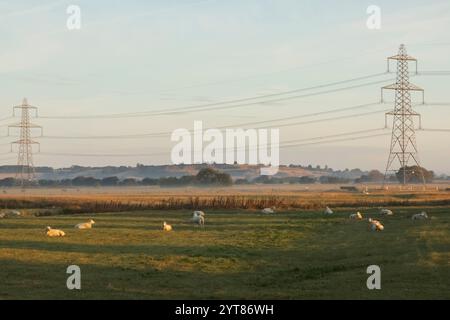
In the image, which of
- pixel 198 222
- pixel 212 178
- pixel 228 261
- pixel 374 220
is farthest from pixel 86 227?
pixel 212 178

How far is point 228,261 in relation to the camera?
24625 mm

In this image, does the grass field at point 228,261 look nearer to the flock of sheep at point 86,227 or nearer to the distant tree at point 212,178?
the flock of sheep at point 86,227

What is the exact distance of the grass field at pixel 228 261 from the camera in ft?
59.7

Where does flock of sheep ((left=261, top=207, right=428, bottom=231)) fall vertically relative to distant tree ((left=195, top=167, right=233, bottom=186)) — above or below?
below

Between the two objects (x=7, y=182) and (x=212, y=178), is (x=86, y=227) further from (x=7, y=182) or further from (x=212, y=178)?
(x=7, y=182)

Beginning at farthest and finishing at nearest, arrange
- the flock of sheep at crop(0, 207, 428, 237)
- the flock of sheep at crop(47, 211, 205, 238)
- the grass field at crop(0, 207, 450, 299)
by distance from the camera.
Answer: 1. the flock of sheep at crop(0, 207, 428, 237)
2. the flock of sheep at crop(47, 211, 205, 238)
3. the grass field at crop(0, 207, 450, 299)

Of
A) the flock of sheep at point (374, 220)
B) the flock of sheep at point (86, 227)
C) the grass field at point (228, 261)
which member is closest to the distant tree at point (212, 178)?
the flock of sheep at point (374, 220)

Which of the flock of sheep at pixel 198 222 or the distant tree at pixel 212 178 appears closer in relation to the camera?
the flock of sheep at pixel 198 222

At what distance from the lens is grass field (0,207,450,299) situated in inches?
717

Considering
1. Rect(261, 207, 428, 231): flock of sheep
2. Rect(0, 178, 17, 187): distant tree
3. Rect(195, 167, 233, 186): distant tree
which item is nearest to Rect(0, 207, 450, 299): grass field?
Rect(261, 207, 428, 231): flock of sheep

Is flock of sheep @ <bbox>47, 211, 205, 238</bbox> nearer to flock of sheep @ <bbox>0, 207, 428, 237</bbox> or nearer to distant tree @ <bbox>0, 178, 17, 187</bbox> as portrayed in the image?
flock of sheep @ <bbox>0, 207, 428, 237</bbox>

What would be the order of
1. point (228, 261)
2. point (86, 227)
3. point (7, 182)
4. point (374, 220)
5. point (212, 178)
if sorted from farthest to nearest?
point (7, 182), point (212, 178), point (374, 220), point (86, 227), point (228, 261)

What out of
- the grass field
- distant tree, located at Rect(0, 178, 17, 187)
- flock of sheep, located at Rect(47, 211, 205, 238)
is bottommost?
the grass field
